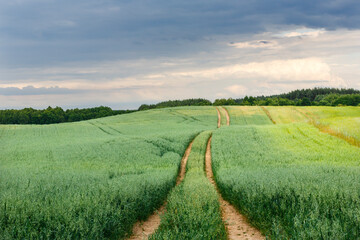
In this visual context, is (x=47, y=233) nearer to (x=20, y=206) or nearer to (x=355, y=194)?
(x=20, y=206)

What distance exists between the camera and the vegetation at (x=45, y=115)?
91000mm

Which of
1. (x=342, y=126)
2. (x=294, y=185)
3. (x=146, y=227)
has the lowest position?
(x=146, y=227)

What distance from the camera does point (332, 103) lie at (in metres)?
130

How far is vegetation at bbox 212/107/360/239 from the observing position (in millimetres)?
9633

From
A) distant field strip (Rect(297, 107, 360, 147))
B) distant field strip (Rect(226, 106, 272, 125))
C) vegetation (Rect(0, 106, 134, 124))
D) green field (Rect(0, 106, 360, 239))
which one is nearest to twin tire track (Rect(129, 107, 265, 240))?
green field (Rect(0, 106, 360, 239))

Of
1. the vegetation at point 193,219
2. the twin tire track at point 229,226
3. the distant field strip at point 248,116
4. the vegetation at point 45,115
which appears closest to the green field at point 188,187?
the vegetation at point 193,219

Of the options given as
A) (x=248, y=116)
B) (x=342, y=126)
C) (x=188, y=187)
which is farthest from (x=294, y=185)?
(x=248, y=116)

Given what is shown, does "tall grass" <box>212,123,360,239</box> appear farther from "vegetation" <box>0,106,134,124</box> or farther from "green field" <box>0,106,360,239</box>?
"vegetation" <box>0,106,134,124</box>

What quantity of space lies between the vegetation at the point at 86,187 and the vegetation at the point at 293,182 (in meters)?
4.57

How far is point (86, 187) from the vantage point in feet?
46.0

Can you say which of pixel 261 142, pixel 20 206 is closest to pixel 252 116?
pixel 261 142

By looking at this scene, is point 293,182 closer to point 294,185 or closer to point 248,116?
point 294,185

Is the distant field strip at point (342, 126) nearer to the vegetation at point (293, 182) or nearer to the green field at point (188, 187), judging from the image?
the green field at point (188, 187)

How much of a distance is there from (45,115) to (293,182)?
9475 centimetres
